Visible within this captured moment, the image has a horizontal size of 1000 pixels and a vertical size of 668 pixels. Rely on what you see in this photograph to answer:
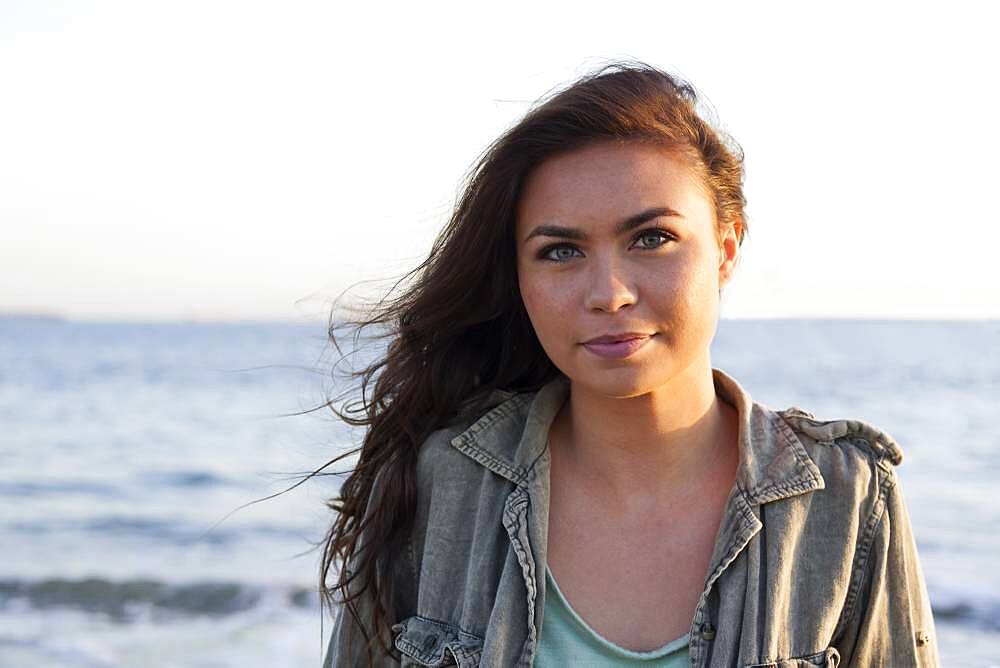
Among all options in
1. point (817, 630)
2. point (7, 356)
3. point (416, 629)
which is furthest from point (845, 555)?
point (7, 356)

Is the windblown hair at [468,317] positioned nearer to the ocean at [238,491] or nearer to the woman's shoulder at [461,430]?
the woman's shoulder at [461,430]

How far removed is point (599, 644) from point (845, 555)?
53 centimetres

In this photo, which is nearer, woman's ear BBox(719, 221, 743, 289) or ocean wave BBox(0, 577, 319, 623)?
woman's ear BBox(719, 221, 743, 289)

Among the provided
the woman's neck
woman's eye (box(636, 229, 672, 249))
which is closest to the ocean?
the woman's neck

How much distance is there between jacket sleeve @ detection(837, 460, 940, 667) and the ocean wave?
5.33m

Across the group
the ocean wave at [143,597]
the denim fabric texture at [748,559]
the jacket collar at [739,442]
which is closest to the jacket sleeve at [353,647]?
the denim fabric texture at [748,559]

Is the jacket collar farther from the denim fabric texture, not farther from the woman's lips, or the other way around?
the woman's lips

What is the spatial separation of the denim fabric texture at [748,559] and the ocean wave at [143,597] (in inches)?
193

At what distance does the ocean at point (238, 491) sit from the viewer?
7000mm

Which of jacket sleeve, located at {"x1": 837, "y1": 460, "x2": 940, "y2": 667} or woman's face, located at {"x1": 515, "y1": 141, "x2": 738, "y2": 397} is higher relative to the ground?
woman's face, located at {"x1": 515, "y1": 141, "x2": 738, "y2": 397}

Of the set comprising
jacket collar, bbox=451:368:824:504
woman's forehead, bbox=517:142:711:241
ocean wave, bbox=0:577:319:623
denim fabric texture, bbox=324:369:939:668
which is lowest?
ocean wave, bbox=0:577:319:623

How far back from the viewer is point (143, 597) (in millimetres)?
7754

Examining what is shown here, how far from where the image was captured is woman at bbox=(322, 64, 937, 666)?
2572 mm

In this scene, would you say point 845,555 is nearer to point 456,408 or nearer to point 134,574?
point 456,408
